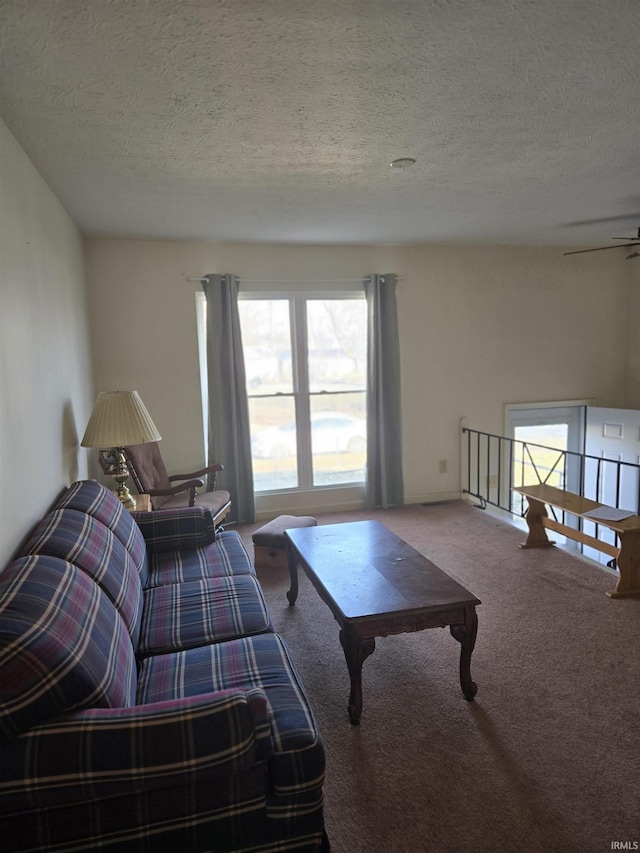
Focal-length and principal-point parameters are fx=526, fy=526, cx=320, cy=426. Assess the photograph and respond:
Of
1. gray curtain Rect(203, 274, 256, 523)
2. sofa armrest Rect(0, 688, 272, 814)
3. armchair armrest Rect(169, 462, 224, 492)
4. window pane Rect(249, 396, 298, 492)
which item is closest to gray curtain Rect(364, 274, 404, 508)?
window pane Rect(249, 396, 298, 492)

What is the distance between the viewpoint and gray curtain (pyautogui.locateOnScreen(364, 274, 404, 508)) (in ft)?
15.3

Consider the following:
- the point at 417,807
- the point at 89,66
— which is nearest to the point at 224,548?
the point at 417,807

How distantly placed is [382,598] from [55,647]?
1216mm

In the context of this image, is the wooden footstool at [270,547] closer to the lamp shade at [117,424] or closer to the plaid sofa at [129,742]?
the lamp shade at [117,424]

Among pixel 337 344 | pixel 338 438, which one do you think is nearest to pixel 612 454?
pixel 338 438

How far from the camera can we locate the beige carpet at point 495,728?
1.59 meters

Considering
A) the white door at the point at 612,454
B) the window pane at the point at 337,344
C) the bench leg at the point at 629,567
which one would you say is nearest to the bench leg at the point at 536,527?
the bench leg at the point at 629,567

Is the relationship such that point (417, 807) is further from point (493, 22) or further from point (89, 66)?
point (89, 66)

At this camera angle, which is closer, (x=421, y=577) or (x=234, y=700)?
(x=234, y=700)

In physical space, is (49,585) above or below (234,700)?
above

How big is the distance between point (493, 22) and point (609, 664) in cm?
252

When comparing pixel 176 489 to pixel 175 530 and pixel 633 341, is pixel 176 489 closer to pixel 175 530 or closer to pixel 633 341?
pixel 175 530

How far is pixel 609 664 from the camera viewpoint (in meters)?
2.36

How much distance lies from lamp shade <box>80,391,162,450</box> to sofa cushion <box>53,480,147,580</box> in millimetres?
408
